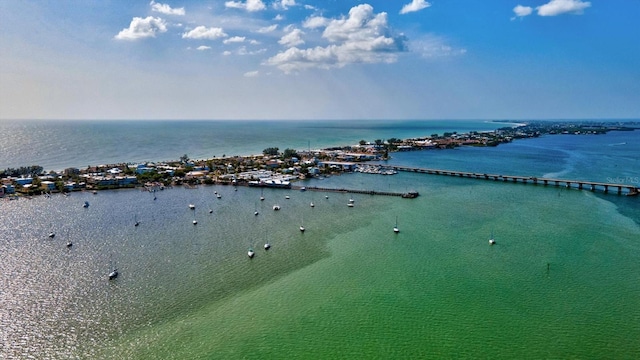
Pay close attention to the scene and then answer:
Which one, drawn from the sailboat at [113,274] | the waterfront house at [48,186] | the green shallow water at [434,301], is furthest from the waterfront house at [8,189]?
the green shallow water at [434,301]

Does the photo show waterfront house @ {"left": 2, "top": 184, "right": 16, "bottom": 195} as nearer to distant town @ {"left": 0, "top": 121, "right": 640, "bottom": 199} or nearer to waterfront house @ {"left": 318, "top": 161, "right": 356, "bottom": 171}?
distant town @ {"left": 0, "top": 121, "right": 640, "bottom": 199}

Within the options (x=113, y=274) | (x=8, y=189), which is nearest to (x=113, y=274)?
(x=113, y=274)

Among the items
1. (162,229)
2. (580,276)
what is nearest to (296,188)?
(162,229)

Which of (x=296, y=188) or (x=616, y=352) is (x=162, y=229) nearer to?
(x=296, y=188)

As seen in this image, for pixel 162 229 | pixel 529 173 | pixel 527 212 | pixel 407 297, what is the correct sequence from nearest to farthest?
pixel 407 297
pixel 162 229
pixel 527 212
pixel 529 173

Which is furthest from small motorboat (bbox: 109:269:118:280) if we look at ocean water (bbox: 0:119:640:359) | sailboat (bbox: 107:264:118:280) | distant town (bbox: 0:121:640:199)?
distant town (bbox: 0:121:640:199)

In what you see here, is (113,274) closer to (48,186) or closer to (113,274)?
(113,274)

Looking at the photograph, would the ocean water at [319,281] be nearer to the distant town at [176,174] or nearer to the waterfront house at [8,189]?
the waterfront house at [8,189]
